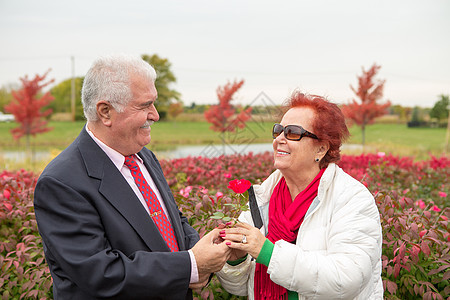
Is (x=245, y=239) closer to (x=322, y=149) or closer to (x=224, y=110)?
(x=322, y=149)

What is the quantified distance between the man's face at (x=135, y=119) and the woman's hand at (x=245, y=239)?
2.16ft

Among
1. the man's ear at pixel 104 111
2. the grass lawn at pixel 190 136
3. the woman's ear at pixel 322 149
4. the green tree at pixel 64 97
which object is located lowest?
the grass lawn at pixel 190 136

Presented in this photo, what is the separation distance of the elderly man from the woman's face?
56 cm

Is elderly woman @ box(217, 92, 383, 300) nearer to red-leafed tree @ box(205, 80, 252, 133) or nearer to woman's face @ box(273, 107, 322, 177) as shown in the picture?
woman's face @ box(273, 107, 322, 177)

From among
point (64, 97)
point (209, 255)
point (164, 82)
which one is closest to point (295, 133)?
point (209, 255)

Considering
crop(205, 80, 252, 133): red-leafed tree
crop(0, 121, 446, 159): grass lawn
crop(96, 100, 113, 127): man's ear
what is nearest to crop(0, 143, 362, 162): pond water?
crop(205, 80, 252, 133): red-leafed tree

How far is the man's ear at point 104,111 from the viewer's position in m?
2.14

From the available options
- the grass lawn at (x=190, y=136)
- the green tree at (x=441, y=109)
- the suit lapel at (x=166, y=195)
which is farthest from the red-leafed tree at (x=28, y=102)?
the green tree at (x=441, y=109)

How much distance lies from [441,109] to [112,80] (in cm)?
3048

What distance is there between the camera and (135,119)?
85.6 inches

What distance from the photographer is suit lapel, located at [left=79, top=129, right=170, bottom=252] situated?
2.11 meters

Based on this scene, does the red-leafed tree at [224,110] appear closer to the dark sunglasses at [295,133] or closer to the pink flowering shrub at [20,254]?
the pink flowering shrub at [20,254]

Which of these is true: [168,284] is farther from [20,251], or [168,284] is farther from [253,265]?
[20,251]

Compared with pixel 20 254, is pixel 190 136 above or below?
below
